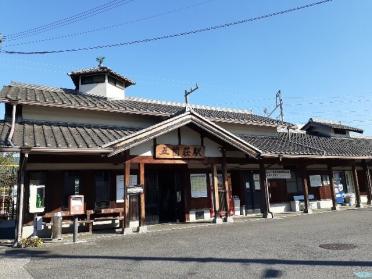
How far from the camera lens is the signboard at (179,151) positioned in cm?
1369

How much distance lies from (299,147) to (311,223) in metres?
5.56

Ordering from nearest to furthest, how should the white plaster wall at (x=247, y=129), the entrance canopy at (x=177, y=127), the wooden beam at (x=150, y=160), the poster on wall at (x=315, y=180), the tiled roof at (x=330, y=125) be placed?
1. the entrance canopy at (x=177, y=127)
2. the wooden beam at (x=150, y=160)
3. the white plaster wall at (x=247, y=129)
4. the poster on wall at (x=315, y=180)
5. the tiled roof at (x=330, y=125)

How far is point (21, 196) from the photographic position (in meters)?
10.8

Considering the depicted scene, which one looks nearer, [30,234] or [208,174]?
[30,234]

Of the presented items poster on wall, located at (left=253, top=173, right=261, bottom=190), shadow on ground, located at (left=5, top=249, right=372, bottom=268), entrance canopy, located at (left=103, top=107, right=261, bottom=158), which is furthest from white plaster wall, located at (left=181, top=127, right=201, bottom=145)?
shadow on ground, located at (left=5, top=249, right=372, bottom=268)

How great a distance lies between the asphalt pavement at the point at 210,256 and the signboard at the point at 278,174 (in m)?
6.25

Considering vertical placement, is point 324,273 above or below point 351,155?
below

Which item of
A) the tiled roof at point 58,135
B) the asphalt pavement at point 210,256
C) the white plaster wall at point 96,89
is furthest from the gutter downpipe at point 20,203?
the white plaster wall at point 96,89

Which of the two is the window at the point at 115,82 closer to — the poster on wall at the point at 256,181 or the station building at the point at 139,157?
the station building at the point at 139,157

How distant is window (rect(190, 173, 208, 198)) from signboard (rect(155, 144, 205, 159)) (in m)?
1.86

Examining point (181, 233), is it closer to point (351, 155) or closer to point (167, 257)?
point (167, 257)

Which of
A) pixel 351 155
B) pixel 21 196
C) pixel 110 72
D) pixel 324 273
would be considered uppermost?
pixel 110 72

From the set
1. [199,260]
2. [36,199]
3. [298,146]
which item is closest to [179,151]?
[36,199]

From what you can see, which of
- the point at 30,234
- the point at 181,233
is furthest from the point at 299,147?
the point at 30,234
